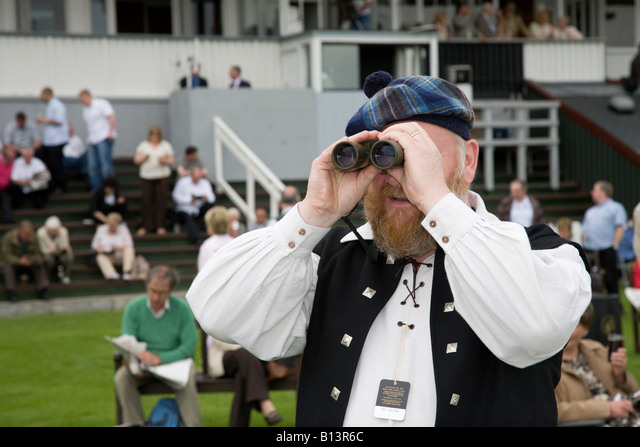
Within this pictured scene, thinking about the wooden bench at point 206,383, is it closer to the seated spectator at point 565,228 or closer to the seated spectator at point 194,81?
the seated spectator at point 565,228

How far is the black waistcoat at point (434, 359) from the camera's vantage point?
2627 mm

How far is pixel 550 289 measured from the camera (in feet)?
8.25

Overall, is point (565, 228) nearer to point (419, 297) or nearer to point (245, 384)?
point (245, 384)

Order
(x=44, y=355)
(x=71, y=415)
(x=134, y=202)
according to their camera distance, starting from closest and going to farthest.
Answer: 1. (x=71, y=415)
2. (x=44, y=355)
3. (x=134, y=202)

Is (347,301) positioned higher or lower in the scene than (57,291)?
higher

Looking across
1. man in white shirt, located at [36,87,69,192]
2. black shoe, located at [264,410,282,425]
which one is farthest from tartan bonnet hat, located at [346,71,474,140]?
man in white shirt, located at [36,87,69,192]

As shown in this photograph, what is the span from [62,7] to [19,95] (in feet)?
9.29

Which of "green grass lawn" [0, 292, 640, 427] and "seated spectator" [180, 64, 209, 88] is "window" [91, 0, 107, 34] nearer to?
"seated spectator" [180, 64, 209, 88]

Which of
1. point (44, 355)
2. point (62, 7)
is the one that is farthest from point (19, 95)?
point (44, 355)

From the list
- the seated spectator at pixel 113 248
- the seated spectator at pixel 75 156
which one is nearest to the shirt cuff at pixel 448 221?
the seated spectator at pixel 113 248

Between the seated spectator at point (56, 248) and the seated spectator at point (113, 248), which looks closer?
the seated spectator at point (56, 248)

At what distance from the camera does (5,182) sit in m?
16.1

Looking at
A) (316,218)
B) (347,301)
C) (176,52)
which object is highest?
(176,52)

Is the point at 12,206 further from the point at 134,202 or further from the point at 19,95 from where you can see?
the point at 19,95
